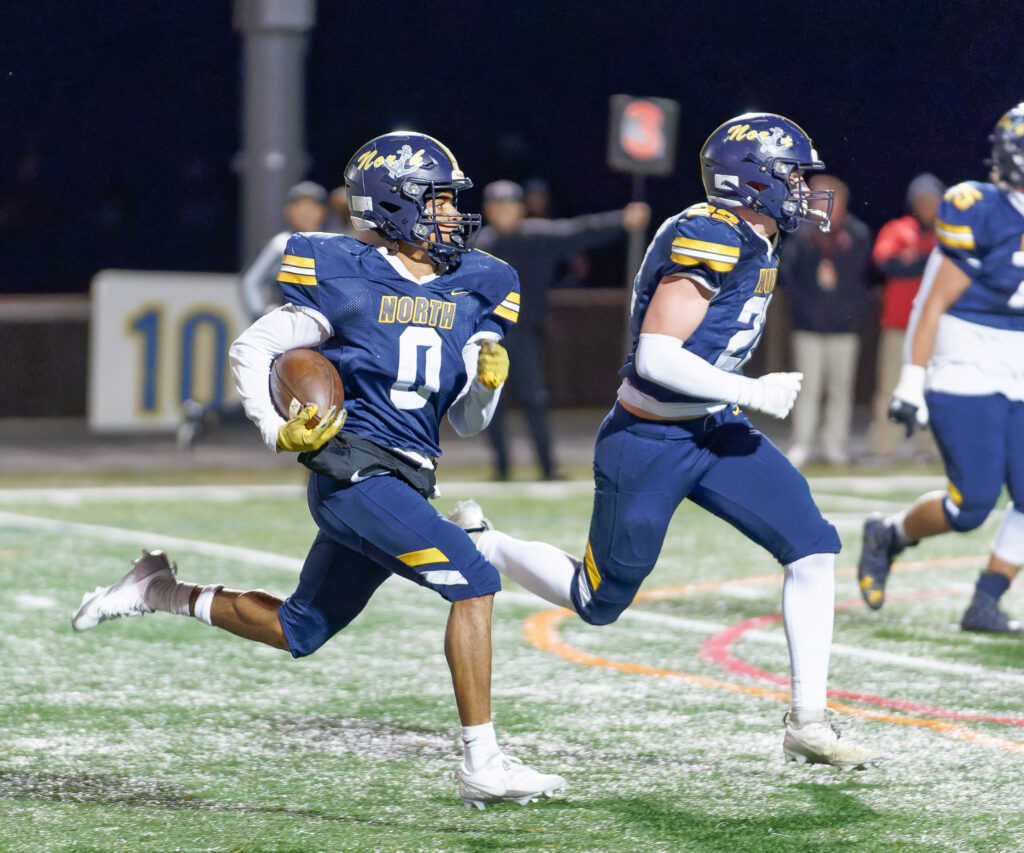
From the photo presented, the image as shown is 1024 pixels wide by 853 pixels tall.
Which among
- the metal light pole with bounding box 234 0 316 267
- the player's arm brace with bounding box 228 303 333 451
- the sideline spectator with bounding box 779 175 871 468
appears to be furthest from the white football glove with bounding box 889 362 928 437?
the metal light pole with bounding box 234 0 316 267

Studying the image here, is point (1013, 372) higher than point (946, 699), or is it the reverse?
point (1013, 372)

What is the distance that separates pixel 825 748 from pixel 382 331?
1565mm

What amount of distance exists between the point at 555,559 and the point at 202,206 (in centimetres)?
1773

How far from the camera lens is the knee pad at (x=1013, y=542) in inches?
256

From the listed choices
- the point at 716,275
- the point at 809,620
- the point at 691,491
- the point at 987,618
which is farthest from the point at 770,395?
the point at 987,618

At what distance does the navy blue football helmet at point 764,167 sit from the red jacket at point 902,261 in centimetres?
765

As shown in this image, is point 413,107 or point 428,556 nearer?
point 428,556

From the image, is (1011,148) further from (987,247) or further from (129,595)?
(129,595)

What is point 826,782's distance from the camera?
4.55 metres

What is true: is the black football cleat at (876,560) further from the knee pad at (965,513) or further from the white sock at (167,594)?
the white sock at (167,594)

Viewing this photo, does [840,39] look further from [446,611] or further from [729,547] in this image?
[446,611]

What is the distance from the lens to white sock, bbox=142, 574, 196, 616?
5000 millimetres

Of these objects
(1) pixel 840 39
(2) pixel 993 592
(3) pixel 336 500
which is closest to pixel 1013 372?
(2) pixel 993 592

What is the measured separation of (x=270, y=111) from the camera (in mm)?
12664
